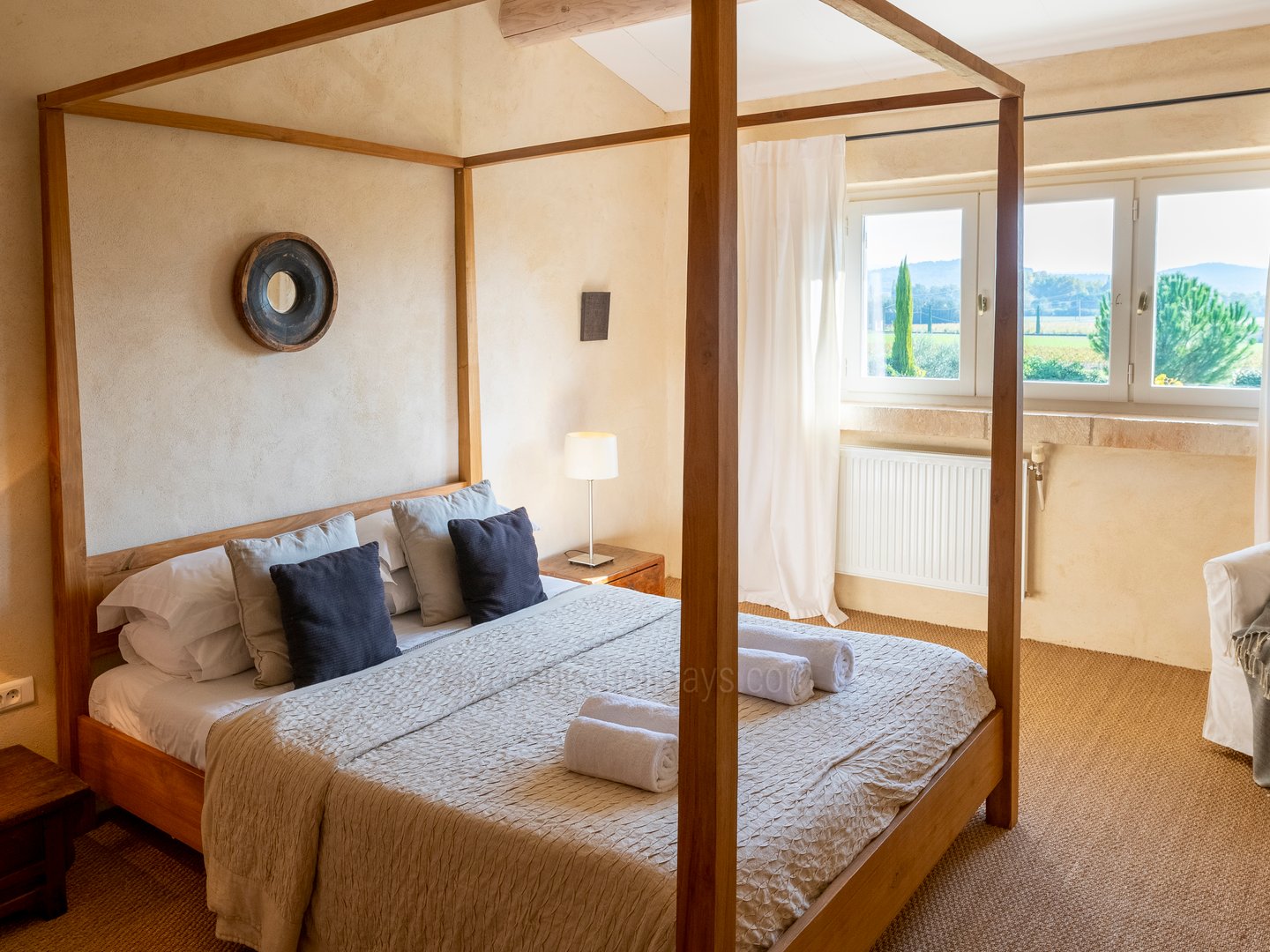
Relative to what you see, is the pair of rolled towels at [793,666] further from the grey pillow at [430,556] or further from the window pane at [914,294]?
the window pane at [914,294]

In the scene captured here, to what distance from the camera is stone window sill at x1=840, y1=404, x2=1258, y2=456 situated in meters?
4.04

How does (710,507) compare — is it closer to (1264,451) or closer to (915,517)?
(1264,451)

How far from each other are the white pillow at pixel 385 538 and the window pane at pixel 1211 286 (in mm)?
3154

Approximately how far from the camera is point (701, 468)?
65.2 inches

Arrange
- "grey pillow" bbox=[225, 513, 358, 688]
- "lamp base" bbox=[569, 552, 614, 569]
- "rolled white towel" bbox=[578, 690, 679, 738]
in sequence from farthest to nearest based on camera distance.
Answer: "lamp base" bbox=[569, 552, 614, 569] → "grey pillow" bbox=[225, 513, 358, 688] → "rolled white towel" bbox=[578, 690, 679, 738]

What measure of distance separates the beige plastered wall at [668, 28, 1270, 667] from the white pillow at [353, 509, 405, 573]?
2.48 metres

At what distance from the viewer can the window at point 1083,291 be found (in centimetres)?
419

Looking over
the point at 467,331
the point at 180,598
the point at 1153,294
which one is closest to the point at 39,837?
the point at 180,598

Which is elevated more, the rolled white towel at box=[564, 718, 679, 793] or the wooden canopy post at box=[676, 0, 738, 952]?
the wooden canopy post at box=[676, 0, 738, 952]

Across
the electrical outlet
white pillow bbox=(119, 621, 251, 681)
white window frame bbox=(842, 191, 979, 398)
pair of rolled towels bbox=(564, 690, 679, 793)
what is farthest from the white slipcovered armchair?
the electrical outlet

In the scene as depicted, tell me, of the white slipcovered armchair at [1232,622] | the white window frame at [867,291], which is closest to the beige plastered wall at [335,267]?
the white window frame at [867,291]

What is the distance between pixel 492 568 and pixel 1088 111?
9.76 feet

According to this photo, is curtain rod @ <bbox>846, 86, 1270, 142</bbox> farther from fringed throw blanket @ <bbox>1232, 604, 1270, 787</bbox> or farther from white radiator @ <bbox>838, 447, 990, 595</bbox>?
fringed throw blanket @ <bbox>1232, 604, 1270, 787</bbox>

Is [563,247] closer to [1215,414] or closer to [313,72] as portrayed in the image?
[313,72]
